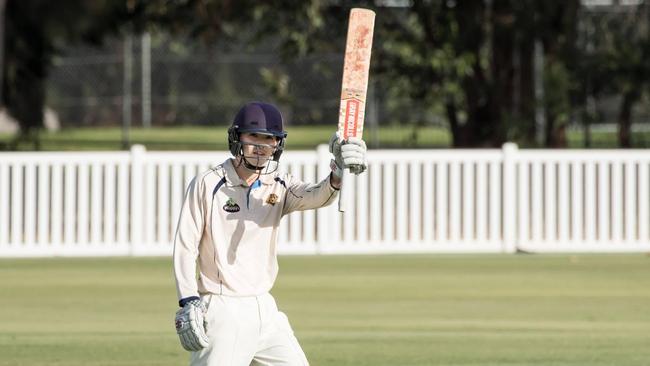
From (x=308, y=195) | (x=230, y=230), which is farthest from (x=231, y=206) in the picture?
(x=308, y=195)

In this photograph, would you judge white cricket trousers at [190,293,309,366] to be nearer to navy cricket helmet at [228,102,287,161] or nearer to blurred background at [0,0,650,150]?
navy cricket helmet at [228,102,287,161]

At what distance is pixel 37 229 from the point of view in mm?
15984

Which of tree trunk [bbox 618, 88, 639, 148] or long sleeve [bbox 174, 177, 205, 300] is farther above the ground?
tree trunk [bbox 618, 88, 639, 148]

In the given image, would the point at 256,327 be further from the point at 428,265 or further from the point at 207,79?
the point at 207,79

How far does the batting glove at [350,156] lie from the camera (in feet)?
18.3

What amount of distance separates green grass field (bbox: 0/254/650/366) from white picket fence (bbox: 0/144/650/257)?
283mm

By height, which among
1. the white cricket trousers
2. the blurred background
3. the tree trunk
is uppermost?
the blurred background

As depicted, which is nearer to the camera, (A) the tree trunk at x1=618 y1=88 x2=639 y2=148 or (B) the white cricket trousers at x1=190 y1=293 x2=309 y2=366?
(B) the white cricket trousers at x1=190 y1=293 x2=309 y2=366

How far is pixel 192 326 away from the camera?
17.7 ft

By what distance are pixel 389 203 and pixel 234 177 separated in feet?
33.4

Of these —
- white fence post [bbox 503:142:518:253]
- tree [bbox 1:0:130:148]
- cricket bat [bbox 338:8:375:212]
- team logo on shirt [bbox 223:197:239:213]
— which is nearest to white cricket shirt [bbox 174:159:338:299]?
team logo on shirt [bbox 223:197:239:213]

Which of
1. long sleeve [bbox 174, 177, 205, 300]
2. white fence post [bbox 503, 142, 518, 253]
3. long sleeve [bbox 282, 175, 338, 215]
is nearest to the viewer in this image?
long sleeve [bbox 174, 177, 205, 300]

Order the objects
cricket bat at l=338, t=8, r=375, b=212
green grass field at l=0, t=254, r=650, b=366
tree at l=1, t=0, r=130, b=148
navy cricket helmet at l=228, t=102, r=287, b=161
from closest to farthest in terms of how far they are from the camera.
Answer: navy cricket helmet at l=228, t=102, r=287, b=161 → cricket bat at l=338, t=8, r=375, b=212 → green grass field at l=0, t=254, r=650, b=366 → tree at l=1, t=0, r=130, b=148

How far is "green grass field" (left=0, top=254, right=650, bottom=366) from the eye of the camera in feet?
30.0
